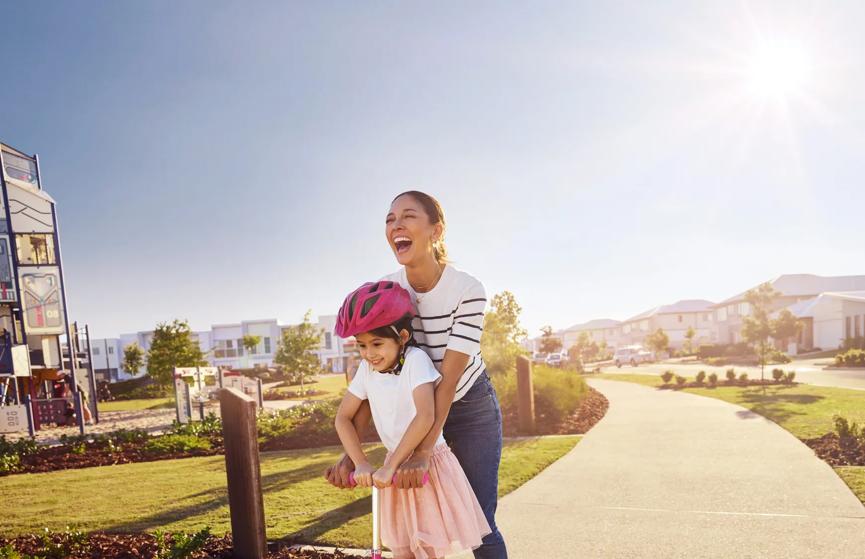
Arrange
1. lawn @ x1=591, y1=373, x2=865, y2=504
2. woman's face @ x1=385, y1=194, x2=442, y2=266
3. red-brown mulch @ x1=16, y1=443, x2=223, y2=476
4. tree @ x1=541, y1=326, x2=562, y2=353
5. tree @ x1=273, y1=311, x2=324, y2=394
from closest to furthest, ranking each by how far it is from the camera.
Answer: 1. woman's face @ x1=385, y1=194, x2=442, y2=266
2. lawn @ x1=591, y1=373, x2=865, y2=504
3. red-brown mulch @ x1=16, y1=443, x2=223, y2=476
4. tree @ x1=273, y1=311, x2=324, y2=394
5. tree @ x1=541, y1=326, x2=562, y2=353

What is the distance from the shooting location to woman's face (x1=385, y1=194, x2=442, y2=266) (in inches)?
97.9

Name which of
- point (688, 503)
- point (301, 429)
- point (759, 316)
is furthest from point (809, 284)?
point (688, 503)

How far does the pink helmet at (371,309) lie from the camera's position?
88.1 inches

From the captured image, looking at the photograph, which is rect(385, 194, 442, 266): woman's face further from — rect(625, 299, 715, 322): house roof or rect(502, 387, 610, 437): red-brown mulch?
rect(625, 299, 715, 322): house roof

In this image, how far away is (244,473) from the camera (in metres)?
3.76

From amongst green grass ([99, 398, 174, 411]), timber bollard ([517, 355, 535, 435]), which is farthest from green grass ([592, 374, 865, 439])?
green grass ([99, 398, 174, 411])

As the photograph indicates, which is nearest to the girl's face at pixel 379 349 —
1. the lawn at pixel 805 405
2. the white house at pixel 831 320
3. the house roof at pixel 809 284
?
the lawn at pixel 805 405

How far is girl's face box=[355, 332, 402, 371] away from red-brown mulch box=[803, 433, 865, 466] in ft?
19.9

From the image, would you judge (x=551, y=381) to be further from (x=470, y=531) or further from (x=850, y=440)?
(x=470, y=531)

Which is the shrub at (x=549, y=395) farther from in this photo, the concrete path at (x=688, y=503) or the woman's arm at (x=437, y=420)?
the woman's arm at (x=437, y=420)

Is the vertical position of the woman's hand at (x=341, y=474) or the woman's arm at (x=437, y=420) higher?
the woman's arm at (x=437, y=420)

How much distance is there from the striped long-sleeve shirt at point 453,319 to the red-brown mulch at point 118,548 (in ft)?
7.29

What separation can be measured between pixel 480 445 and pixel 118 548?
3411 millimetres

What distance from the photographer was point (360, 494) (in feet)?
18.8
